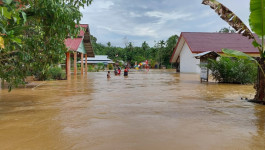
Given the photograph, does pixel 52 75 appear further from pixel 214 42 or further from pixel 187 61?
pixel 214 42

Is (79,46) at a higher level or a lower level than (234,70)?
higher

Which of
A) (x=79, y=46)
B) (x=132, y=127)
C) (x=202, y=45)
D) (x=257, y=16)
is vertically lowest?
(x=132, y=127)

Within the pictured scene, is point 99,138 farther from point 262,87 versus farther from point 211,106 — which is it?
point 262,87

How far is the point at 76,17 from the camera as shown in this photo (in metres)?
5.16

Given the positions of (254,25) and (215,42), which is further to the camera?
(215,42)

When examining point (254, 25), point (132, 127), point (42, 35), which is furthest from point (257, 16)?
point (42, 35)

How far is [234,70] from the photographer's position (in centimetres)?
1374

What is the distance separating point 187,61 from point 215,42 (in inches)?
182

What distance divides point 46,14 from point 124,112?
2994 millimetres

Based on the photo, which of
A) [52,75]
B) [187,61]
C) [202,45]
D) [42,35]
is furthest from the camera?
[187,61]

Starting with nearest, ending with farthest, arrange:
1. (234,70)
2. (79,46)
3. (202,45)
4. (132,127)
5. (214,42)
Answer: (132,127) < (234,70) < (79,46) < (202,45) < (214,42)

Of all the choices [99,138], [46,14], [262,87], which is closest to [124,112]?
[99,138]

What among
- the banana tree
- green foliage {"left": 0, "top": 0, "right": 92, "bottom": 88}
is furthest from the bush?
green foliage {"left": 0, "top": 0, "right": 92, "bottom": 88}

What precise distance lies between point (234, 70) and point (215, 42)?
18581mm
